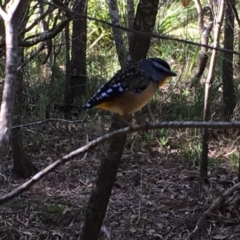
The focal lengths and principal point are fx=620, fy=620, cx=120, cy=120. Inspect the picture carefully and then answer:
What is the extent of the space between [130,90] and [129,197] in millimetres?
2794

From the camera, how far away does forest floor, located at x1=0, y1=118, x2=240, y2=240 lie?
5.21 m

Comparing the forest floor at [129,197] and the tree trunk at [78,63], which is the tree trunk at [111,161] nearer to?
the forest floor at [129,197]

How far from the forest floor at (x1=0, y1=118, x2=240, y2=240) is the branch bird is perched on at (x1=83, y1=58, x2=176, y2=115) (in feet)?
4.33

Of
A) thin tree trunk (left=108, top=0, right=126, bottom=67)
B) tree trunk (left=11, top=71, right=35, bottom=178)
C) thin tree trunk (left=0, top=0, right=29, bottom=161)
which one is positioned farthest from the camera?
thin tree trunk (left=108, top=0, right=126, bottom=67)

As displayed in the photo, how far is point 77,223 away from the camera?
5367 mm

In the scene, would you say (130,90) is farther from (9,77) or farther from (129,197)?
(129,197)

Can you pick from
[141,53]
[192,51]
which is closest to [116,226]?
[141,53]

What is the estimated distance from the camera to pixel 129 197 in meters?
5.79

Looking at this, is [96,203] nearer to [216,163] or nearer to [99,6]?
[216,163]

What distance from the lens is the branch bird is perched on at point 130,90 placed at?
310 centimetres

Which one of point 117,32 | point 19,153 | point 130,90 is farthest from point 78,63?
point 130,90

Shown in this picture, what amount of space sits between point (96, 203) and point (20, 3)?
233 cm

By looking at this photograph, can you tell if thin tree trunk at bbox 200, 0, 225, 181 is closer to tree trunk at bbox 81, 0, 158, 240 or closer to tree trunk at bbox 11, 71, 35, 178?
tree trunk at bbox 81, 0, 158, 240

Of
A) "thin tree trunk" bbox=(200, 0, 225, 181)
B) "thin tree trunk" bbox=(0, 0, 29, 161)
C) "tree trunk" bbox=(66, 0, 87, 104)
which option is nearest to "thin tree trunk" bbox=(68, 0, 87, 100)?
"tree trunk" bbox=(66, 0, 87, 104)
